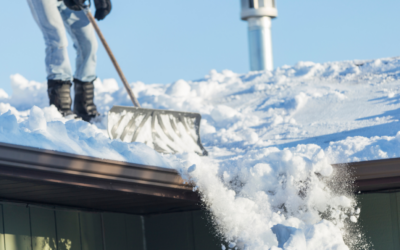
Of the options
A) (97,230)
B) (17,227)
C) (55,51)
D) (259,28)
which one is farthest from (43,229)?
(259,28)

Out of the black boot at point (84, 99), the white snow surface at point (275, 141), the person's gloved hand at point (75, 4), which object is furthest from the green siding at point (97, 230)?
the person's gloved hand at point (75, 4)

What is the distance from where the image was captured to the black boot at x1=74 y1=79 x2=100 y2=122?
20.3ft

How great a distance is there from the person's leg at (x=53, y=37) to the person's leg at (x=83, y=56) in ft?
1.21

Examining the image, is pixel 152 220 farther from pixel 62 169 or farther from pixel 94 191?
pixel 62 169

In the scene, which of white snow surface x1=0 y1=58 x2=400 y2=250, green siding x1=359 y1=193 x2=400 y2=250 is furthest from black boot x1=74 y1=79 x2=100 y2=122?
A: green siding x1=359 y1=193 x2=400 y2=250

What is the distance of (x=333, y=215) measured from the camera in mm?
3473

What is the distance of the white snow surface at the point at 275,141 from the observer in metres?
3.21

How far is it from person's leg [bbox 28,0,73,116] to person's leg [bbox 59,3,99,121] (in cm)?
37

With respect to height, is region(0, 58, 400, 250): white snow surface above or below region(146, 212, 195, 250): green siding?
above

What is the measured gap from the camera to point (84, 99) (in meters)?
6.24

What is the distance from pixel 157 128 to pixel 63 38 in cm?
171

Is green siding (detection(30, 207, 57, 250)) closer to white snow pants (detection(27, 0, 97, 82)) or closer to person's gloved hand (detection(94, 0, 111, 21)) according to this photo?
white snow pants (detection(27, 0, 97, 82))

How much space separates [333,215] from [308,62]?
6830 mm

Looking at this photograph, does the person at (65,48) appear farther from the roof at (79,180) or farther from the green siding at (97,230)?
the roof at (79,180)
